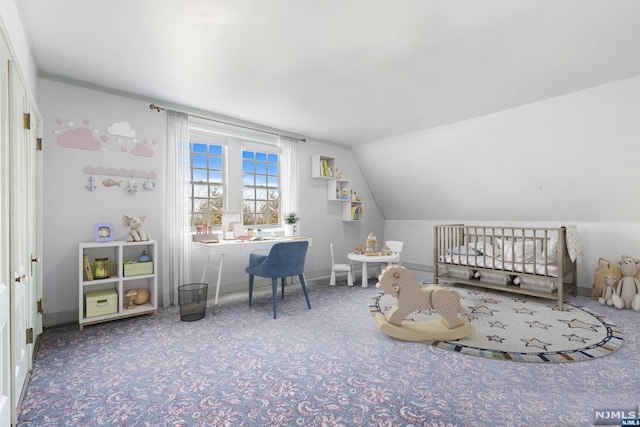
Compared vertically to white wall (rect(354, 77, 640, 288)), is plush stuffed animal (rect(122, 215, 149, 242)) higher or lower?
lower

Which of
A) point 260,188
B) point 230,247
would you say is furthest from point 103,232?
point 260,188

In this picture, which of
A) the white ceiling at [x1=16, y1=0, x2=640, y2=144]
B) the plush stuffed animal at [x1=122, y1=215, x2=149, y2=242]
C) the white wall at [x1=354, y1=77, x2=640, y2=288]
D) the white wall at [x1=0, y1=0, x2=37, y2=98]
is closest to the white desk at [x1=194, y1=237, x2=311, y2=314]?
the plush stuffed animal at [x1=122, y1=215, x2=149, y2=242]

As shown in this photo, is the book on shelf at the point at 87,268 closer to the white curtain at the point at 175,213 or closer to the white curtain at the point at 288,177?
the white curtain at the point at 175,213

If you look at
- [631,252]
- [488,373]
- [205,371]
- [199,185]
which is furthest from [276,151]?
[631,252]

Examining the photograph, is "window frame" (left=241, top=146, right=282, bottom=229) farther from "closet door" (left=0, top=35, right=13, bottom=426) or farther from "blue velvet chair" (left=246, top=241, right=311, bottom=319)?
"closet door" (left=0, top=35, right=13, bottom=426)

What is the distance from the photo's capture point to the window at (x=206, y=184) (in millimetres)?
4109

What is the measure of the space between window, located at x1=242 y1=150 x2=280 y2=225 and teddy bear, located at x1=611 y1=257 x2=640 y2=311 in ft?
14.2

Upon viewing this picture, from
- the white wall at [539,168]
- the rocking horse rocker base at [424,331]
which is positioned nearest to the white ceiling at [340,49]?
the white wall at [539,168]

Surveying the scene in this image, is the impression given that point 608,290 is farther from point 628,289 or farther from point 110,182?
point 110,182

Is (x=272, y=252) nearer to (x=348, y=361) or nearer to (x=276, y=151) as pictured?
(x=348, y=361)

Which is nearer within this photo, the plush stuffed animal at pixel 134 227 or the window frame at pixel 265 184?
the plush stuffed animal at pixel 134 227

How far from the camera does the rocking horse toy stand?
2705 millimetres

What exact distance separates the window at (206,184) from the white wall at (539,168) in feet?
8.54

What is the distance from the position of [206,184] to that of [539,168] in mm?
4361
